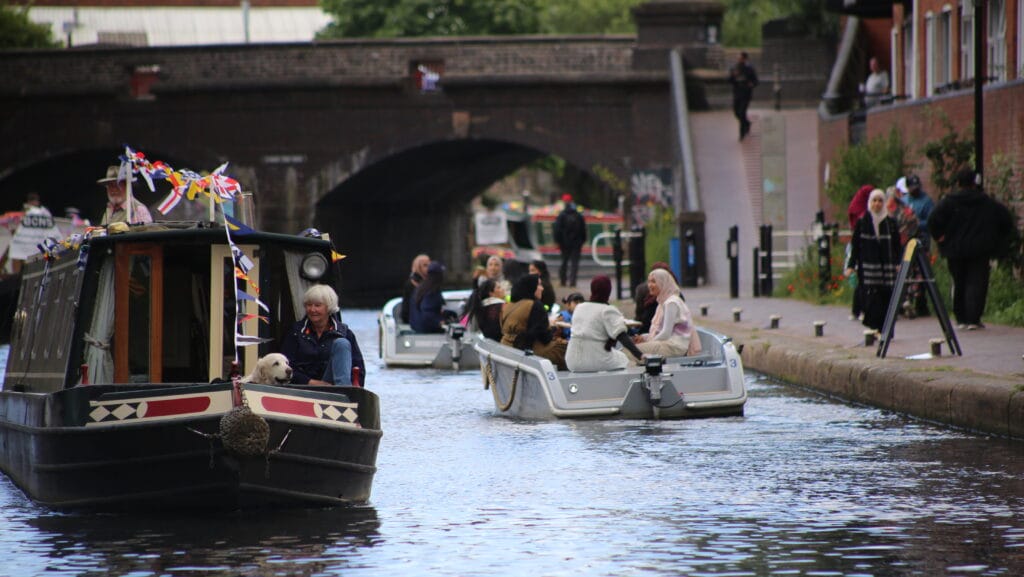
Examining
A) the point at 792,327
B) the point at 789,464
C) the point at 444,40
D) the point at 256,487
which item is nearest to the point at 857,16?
the point at 444,40

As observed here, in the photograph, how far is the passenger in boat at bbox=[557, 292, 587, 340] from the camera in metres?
17.0

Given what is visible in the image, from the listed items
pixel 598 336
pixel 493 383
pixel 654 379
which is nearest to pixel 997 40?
pixel 493 383

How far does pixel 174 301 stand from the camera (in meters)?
11.5

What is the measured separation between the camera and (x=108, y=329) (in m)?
11.3

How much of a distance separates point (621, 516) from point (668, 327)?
556 cm

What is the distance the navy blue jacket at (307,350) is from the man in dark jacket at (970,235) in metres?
9.20

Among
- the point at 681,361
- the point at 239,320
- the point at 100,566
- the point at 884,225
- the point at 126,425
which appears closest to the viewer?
the point at 100,566

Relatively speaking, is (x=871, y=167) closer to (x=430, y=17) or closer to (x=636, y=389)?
(x=636, y=389)

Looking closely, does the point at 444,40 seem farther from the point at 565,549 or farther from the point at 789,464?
the point at 565,549

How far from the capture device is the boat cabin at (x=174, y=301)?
1116 centimetres

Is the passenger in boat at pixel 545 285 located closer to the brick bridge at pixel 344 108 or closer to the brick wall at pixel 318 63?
the brick bridge at pixel 344 108

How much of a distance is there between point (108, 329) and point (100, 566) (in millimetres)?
2577

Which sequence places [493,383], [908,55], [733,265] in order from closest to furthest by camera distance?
[493,383], [733,265], [908,55]

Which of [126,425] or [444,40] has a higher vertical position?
[444,40]
